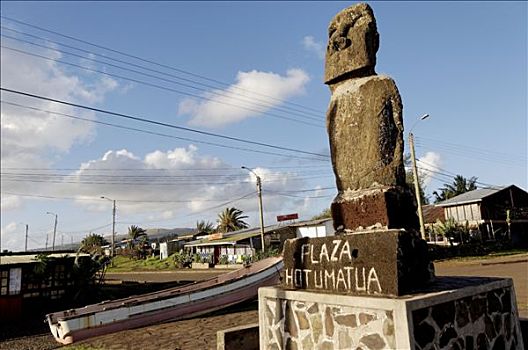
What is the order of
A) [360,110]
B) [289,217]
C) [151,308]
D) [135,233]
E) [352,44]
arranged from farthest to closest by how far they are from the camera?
[135,233]
[289,217]
[151,308]
[352,44]
[360,110]

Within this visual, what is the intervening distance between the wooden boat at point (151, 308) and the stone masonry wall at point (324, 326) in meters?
6.47

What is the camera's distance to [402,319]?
3.90 meters

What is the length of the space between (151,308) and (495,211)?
32714 millimetres

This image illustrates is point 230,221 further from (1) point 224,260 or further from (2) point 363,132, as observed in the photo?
(2) point 363,132

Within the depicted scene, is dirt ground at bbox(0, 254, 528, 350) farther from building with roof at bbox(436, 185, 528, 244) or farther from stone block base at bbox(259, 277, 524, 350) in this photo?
building with roof at bbox(436, 185, 528, 244)

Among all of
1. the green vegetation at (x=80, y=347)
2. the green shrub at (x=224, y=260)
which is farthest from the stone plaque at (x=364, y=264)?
the green shrub at (x=224, y=260)

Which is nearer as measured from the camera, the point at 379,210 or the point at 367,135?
the point at 379,210

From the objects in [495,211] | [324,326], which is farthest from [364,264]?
[495,211]

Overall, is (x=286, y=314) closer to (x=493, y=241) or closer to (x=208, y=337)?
(x=208, y=337)

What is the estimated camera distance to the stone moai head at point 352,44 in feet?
18.5

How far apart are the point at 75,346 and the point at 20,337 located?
269 centimetres

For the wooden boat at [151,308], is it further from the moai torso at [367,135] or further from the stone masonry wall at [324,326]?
the moai torso at [367,135]

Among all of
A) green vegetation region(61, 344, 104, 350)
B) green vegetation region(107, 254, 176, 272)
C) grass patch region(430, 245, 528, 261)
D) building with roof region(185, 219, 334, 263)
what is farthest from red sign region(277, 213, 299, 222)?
green vegetation region(61, 344, 104, 350)

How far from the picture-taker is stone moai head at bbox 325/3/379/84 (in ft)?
18.5
